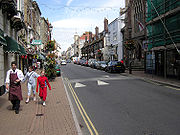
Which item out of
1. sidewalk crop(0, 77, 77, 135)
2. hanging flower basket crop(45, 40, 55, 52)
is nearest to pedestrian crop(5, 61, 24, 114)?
sidewalk crop(0, 77, 77, 135)

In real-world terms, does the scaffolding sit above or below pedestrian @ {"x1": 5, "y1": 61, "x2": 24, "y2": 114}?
above

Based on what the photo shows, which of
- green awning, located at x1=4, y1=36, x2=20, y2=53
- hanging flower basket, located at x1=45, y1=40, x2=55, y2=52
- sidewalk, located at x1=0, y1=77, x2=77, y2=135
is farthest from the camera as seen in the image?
hanging flower basket, located at x1=45, y1=40, x2=55, y2=52

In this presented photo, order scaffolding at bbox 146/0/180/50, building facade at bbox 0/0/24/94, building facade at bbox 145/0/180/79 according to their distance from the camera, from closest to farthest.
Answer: building facade at bbox 0/0/24/94 → scaffolding at bbox 146/0/180/50 → building facade at bbox 145/0/180/79

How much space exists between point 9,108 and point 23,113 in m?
1.11

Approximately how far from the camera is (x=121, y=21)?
1543 inches

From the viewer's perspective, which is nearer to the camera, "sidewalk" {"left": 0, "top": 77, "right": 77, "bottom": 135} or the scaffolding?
"sidewalk" {"left": 0, "top": 77, "right": 77, "bottom": 135}

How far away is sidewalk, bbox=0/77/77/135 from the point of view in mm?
4980

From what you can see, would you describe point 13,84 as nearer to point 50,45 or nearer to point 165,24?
point 165,24

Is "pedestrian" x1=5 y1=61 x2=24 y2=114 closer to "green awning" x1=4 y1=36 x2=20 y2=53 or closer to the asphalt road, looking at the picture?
the asphalt road

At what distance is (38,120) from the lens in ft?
19.5

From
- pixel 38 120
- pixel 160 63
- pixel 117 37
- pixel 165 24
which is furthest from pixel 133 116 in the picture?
pixel 117 37

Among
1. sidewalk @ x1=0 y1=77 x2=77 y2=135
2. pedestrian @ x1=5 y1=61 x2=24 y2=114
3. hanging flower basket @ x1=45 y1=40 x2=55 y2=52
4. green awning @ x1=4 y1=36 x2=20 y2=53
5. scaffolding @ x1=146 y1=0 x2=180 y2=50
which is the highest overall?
scaffolding @ x1=146 y1=0 x2=180 y2=50

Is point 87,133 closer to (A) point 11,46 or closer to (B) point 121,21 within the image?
(A) point 11,46

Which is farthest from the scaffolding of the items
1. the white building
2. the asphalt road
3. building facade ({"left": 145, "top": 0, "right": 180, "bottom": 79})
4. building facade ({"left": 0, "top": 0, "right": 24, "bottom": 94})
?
the white building
